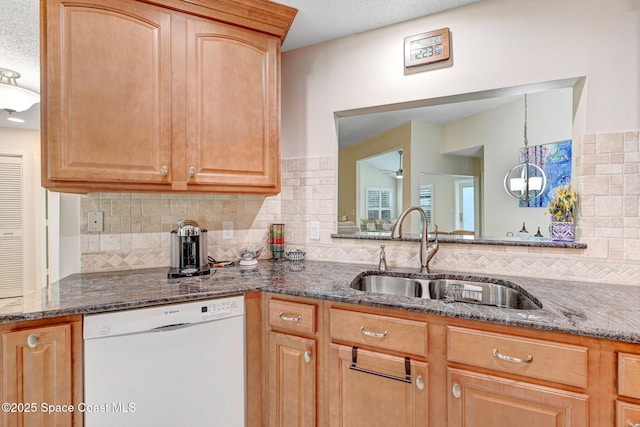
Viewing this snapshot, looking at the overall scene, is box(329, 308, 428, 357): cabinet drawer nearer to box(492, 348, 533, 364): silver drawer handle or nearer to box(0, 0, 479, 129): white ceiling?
box(492, 348, 533, 364): silver drawer handle

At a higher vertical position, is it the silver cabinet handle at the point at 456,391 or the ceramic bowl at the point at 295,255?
the ceramic bowl at the point at 295,255

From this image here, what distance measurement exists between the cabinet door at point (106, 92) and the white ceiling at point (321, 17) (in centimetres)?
61

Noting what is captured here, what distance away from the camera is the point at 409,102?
1.93 meters

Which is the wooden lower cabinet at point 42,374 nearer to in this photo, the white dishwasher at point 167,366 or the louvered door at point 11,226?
the white dishwasher at point 167,366

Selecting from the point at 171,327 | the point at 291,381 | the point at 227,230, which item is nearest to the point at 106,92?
the point at 227,230

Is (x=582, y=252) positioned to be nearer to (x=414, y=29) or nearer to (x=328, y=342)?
(x=328, y=342)

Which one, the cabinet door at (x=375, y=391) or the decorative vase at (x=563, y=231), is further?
the decorative vase at (x=563, y=231)

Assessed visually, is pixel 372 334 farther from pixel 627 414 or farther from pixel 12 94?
pixel 12 94

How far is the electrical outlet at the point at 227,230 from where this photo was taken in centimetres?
216

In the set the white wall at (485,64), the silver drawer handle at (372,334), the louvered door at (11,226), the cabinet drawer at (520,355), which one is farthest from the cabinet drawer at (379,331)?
the louvered door at (11,226)

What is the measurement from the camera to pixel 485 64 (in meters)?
1.73

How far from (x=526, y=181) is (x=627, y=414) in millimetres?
3351

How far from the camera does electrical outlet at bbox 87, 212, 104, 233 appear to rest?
1.80 metres

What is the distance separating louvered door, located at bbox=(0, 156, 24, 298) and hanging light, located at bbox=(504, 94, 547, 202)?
19.7 feet
